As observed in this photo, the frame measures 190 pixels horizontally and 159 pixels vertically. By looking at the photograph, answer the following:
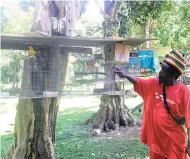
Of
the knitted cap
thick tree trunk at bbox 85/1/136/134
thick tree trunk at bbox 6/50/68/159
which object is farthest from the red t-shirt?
thick tree trunk at bbox 85/1/136/134

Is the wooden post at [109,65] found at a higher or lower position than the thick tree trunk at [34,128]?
higher

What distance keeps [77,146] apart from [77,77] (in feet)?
9.83

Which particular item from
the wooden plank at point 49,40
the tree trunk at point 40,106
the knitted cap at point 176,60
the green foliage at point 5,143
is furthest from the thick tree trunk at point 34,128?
the knitted cap at point 176,60

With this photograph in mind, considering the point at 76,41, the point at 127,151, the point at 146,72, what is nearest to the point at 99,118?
the point at 127,151

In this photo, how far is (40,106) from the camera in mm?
4621

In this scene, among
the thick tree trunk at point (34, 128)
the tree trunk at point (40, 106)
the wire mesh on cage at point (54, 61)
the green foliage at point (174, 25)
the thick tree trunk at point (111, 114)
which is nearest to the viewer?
the wire mesh on cage at point (54, 61)

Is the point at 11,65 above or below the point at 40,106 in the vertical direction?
above

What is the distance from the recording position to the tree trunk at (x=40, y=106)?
13.1 ft

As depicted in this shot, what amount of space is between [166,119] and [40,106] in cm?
229

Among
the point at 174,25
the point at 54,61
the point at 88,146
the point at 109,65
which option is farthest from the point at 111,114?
the point at 174,25

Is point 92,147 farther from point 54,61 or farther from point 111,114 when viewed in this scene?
point 54,61

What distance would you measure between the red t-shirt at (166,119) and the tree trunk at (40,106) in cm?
142

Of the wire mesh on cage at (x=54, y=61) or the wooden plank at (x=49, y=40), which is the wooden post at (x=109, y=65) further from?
the wooden plank at (x=49, y=40)

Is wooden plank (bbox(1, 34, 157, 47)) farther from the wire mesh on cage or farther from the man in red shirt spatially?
the man in red shirt
